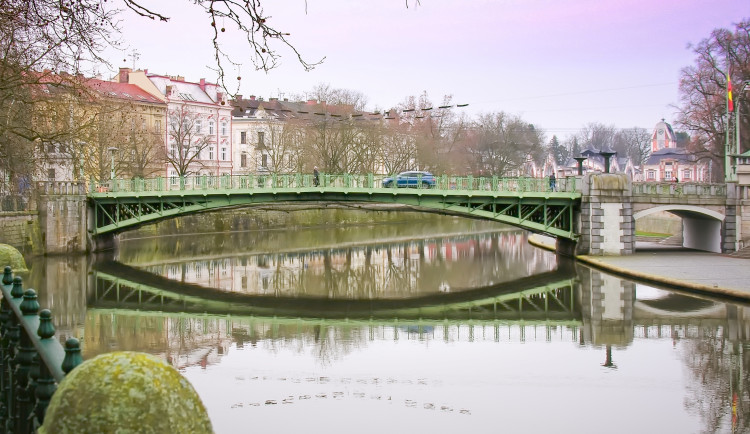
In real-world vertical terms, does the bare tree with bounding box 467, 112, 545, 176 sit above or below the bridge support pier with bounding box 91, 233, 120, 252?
above

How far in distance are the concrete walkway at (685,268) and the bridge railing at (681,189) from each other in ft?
9.19

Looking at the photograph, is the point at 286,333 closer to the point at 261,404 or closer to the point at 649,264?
the point at 261,404

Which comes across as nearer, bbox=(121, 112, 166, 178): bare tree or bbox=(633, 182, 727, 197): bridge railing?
bbox=(633, 182, 727, 197): bridge railing

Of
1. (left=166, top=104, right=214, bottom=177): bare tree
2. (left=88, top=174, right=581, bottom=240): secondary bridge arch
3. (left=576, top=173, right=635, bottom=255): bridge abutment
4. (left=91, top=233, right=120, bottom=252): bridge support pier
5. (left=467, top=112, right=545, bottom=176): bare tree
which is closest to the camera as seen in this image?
(left=88, top=174, right=581, bottom=240): secondary bridge arch

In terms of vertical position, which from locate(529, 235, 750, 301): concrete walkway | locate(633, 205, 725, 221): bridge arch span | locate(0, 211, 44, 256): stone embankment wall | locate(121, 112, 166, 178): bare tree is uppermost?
locate(121, 112, 166, 178): bare tree

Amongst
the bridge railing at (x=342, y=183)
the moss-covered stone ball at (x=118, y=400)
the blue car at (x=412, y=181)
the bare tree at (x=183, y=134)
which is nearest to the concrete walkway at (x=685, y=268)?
the bridge railing at (x=342, y=183)

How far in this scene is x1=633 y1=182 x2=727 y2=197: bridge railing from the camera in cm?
3866

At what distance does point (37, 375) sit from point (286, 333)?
17.2 metres

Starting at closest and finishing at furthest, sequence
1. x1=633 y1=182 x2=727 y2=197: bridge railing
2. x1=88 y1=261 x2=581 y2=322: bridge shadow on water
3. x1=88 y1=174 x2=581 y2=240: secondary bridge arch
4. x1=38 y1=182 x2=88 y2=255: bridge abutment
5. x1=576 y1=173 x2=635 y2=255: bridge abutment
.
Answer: x1=88 y1=261 x2=581 y2=322: bridge shadow on water
x1=88 y1=174 x2=581 y2=240: secondary bridge arch
x1=576 y1=173 x2=635 y2=255: bridge abutment
x1=633 y1=182 x2=727 y2=197: bridge railing
x1=38 y1=182 x2=88 y2=255: bridge abutment

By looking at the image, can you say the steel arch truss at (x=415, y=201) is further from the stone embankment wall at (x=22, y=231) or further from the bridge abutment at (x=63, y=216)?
the stone embankment wall at (x=22, y=231)

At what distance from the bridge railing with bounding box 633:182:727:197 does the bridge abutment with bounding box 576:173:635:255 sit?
81 centimetres

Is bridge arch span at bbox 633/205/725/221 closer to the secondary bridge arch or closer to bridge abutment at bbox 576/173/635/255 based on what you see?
bridge abutment at bbox 576/173/635/255

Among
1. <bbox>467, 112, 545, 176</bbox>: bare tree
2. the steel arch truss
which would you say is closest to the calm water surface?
the steel arch truss

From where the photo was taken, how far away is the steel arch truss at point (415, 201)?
126 ft
